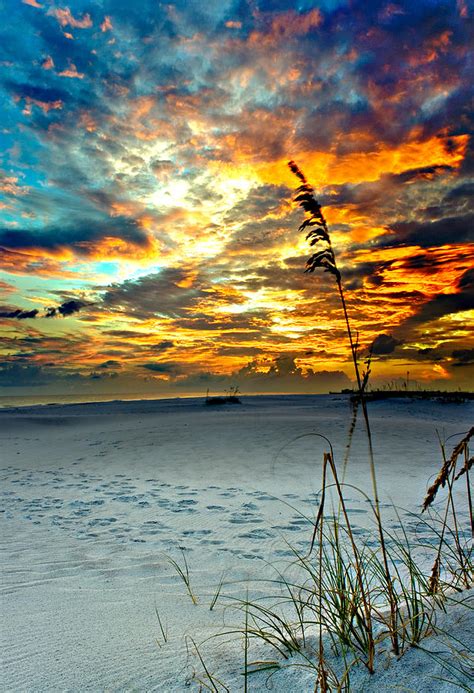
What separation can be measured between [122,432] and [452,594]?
1574cm

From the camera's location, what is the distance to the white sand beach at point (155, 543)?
2.21 metres

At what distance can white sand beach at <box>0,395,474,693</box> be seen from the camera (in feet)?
7.25

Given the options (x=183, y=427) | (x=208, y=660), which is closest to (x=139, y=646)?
(x=208, y=660)

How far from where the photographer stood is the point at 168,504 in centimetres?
694

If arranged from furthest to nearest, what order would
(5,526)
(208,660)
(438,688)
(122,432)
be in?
1. (122,432)
2. (5,526)
3. (208,660)
4. (438,688)

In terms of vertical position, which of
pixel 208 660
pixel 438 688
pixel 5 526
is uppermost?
pixel 438 688

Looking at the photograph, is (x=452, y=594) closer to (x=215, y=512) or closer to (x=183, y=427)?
(x=215, y=512)

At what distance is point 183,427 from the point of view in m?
17.3

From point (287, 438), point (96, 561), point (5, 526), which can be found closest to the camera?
point (96, 561)

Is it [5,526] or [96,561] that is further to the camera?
[5,526]

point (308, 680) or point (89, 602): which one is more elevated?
point (308, 680)

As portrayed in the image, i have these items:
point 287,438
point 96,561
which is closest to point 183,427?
point 287,438

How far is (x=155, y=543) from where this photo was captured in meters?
5.00

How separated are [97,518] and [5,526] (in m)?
1.13
